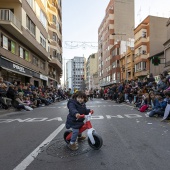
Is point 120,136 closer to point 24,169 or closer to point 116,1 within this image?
point 24,169

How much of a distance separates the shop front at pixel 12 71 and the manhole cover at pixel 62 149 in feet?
47.3

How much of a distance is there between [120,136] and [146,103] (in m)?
8.11

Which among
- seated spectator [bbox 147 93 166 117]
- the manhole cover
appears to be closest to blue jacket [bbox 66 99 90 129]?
the manhole cover

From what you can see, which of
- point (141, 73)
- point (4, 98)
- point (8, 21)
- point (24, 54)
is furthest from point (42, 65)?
point (4, 98)

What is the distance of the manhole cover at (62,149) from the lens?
4.41 meters

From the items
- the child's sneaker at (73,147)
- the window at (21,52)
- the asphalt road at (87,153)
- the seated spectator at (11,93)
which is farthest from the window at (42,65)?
the child's sneaker at (73,147)

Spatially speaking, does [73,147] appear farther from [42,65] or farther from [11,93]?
[42,65]

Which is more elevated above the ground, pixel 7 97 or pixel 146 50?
pixel 146 50

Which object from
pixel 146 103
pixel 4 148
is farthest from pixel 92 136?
pixel 146 103

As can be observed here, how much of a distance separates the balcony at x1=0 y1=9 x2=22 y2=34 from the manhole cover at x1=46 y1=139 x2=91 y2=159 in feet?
52.2

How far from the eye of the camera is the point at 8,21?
728 inches

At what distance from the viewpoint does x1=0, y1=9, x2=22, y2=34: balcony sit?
60.7ft

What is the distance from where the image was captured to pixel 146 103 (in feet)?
44.5

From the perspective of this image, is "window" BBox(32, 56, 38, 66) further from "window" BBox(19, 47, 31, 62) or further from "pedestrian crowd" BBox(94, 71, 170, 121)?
"pedestrian crowd" BBox(94, 71, 170, 121)
